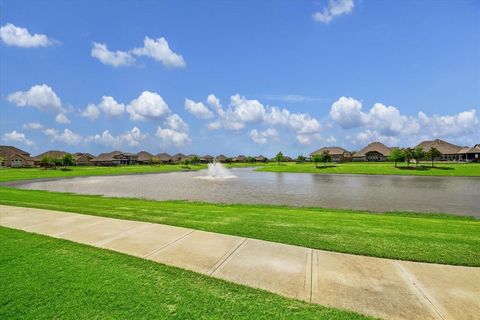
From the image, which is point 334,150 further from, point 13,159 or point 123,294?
point 13,159

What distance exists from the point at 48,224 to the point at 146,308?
7020 mm

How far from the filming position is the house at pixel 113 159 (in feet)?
463

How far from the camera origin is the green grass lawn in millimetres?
3674

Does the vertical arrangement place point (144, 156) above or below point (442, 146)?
below

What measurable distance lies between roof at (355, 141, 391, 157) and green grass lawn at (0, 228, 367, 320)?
411ft

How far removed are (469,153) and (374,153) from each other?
32289 mm

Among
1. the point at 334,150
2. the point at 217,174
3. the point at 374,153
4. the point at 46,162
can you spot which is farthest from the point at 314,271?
the point at 334,150

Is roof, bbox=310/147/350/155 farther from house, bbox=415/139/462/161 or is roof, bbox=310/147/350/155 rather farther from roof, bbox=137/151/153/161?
roof, bbox=137/151/153/161

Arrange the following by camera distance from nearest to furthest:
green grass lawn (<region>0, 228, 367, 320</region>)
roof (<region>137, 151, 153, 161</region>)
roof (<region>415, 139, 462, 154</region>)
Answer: green grass lawn (<region>0, 228, 367, 320</region>) → roof (<region>415, 139, 462, 154</region>) → roof (<region>137, 151, 153, 161</region>)

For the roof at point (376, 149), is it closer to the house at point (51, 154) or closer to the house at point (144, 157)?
the house at point (144, 157)

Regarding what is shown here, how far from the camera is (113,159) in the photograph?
142 m

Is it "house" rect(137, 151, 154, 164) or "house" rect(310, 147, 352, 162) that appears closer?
"house" rect(310, 147, 352, 162)

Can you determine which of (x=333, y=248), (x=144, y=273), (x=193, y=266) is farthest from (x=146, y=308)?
(x=333, y=248)

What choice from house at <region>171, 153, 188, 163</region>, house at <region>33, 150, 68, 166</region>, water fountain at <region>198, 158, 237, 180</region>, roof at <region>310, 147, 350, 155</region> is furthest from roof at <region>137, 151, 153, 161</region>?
roof at <region>310, 147, 350, 155</region>
